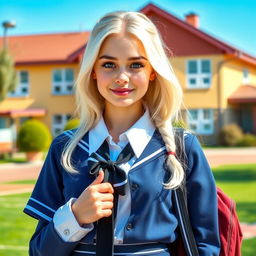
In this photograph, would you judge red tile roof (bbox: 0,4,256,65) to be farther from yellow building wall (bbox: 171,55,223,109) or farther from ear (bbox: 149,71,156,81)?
ear (bbox: 149,71,156,81)

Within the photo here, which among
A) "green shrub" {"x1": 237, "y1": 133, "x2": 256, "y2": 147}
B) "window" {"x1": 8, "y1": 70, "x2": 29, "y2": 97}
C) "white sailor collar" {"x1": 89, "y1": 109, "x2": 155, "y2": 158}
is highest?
"window" {"x1": 8, "y1": 70, "x2": 29, "y2": 97}

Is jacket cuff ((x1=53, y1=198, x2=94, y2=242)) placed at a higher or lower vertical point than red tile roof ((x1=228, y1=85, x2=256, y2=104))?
lower

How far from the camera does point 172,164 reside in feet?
6.95

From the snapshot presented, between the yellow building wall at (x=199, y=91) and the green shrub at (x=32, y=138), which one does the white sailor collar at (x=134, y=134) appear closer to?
the green shrub at (x=32, y=138)

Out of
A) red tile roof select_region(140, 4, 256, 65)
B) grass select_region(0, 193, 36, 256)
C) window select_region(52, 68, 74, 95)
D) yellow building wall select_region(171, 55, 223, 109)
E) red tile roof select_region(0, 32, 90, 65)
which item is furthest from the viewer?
window select_region(52, 68, 74, 95)

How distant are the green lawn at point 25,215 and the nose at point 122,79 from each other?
14.0 ft

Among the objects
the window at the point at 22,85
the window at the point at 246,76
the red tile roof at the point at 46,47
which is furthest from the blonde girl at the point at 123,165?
the window at the point at 246,76

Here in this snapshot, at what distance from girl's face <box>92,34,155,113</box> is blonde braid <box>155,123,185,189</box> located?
192 millimetres

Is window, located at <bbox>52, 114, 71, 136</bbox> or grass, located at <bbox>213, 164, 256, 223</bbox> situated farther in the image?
window, located at <bbox>52, 114, 71, 136</bbox>

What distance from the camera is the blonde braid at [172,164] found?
2.07m

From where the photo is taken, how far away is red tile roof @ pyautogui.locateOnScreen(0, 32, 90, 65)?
104ft

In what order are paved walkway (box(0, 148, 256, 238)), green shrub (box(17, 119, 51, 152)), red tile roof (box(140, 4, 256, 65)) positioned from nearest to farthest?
paved walkway (box(0, 148, 256, 238))
green shrub (box(17, 119, 51, 152))
red tile roof (box(140, 4, 256, 65))

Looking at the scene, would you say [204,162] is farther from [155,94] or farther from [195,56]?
[195,56]

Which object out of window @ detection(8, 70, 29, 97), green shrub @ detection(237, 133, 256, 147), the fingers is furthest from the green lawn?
window @ detection(8, 70, 29, 97)
